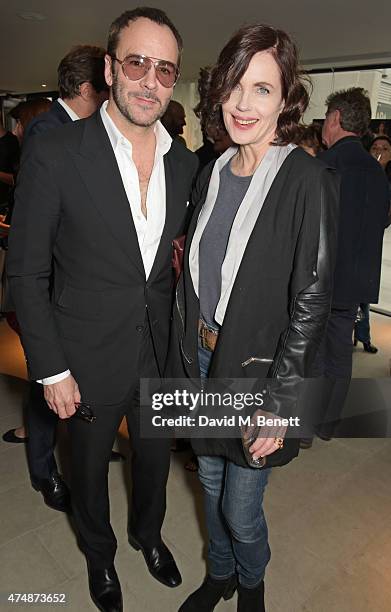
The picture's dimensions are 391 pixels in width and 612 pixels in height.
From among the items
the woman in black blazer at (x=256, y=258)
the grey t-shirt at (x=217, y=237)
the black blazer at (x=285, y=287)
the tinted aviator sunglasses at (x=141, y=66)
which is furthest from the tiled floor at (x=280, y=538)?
the tinted aviator sunglasses at (x=141, y=66)

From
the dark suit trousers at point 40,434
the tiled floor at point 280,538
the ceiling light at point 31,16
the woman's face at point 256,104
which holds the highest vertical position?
the ceiling light at point 31,16

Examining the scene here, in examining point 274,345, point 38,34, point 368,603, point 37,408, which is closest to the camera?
point 274,345

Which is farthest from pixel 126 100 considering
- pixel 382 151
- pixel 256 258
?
pixel 382 151

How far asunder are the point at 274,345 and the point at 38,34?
8028 millimetres

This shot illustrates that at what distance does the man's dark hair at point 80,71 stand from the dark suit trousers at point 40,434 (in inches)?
58.4

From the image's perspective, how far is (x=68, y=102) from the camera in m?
2.40

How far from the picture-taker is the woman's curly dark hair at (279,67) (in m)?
1.26

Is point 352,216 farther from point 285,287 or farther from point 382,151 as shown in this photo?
point 382,151

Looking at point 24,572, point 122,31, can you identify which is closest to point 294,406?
point 122,31

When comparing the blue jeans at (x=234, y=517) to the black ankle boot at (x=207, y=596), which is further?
the black ankle boot at (x=207, y=596)

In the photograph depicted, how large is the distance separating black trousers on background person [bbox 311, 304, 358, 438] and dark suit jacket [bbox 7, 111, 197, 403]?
5.50ft

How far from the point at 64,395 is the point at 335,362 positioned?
2.03 m

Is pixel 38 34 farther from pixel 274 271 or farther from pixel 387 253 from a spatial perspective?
pixel 274 271

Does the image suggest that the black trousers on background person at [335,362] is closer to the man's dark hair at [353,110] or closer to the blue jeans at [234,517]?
the man's dark hair at [353,110]
